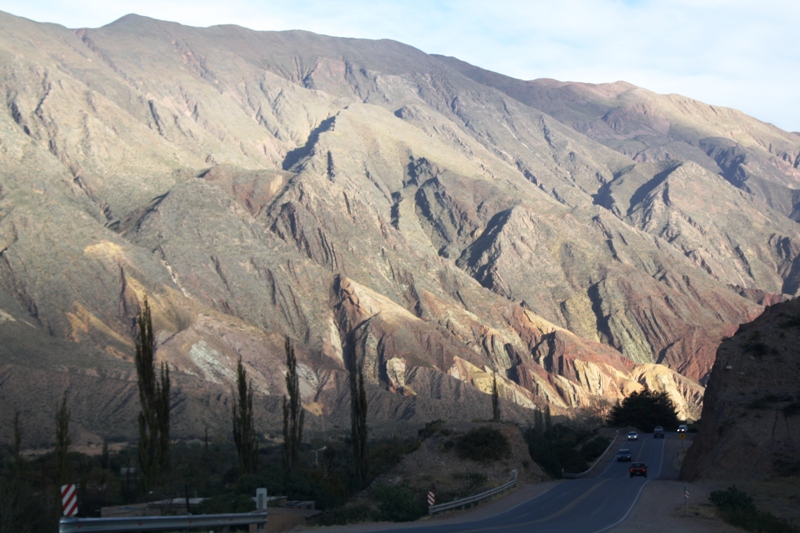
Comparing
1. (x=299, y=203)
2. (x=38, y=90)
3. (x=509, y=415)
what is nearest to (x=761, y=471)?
(x=509, y=415)

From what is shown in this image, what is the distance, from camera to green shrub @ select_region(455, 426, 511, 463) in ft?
146

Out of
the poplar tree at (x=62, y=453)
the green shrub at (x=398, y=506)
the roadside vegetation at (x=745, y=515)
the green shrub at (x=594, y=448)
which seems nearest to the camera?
the roadside vegetation at (x=745, y=515)

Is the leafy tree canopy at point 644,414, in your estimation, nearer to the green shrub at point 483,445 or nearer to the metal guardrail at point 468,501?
the green shrub at point 483,445

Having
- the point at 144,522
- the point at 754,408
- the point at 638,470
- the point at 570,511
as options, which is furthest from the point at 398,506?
the point at 638,470

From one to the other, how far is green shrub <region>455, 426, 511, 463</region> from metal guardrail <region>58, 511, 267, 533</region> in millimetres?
25072

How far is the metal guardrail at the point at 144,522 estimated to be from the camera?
17.2 metres

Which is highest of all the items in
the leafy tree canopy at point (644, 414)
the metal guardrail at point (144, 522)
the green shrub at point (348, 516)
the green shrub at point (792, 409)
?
the leafy tree canopy at point (644, 414)

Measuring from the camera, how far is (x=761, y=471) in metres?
38.7

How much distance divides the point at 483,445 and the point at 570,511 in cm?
1355

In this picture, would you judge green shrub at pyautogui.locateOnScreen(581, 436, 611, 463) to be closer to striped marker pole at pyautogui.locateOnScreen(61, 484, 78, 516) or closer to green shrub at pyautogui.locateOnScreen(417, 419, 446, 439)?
green shrub at pyautogui.locateOnScreen(417, 419, 446, 439)

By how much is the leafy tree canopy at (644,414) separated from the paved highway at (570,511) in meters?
46.8

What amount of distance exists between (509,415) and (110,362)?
47384 millimetres

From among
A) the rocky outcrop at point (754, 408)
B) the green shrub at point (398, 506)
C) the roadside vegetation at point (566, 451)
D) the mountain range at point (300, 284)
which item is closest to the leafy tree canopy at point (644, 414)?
the roadside vegetation at point (566, 451)

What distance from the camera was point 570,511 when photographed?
3136 centimetres
